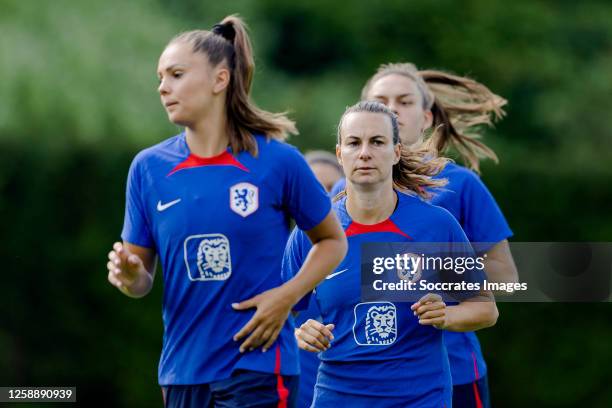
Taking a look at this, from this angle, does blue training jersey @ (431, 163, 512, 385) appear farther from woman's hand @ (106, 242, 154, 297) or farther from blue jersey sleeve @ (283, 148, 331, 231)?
woman's hand @ (106, 242, 154, 297)

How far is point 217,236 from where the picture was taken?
13.8 feet

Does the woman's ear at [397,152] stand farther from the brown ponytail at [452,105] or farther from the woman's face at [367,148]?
the brown ponytail at [452,105]

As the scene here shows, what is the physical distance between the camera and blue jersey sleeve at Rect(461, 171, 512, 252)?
559cm

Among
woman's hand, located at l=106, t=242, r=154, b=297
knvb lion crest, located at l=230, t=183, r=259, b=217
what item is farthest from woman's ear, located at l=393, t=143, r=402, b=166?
woman's hand, located at l=106, t=242, r=154, b=297

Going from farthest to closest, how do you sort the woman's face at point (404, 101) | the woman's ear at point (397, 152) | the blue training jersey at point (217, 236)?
the woman's face at point (404, 101)
the woman's ear at point (397, 152)
the blue training jersey at point (217, 236)

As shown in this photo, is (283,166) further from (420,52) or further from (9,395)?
(420,52)

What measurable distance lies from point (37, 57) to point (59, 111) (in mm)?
949

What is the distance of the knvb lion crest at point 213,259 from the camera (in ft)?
13.7

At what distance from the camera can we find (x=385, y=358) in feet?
15.0

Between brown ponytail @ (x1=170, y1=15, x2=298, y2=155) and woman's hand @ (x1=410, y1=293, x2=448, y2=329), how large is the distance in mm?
844

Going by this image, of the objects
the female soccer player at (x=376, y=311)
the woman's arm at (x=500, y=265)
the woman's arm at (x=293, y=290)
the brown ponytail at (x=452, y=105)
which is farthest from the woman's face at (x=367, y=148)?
the brown ponytail at (x=452, y=105)

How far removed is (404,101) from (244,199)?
6.38 ft

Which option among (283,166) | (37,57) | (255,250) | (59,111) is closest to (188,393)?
(255,250)

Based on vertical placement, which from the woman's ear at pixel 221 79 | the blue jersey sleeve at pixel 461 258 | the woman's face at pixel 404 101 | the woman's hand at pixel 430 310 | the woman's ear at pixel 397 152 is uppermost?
the woman's face at pixel 404 101
